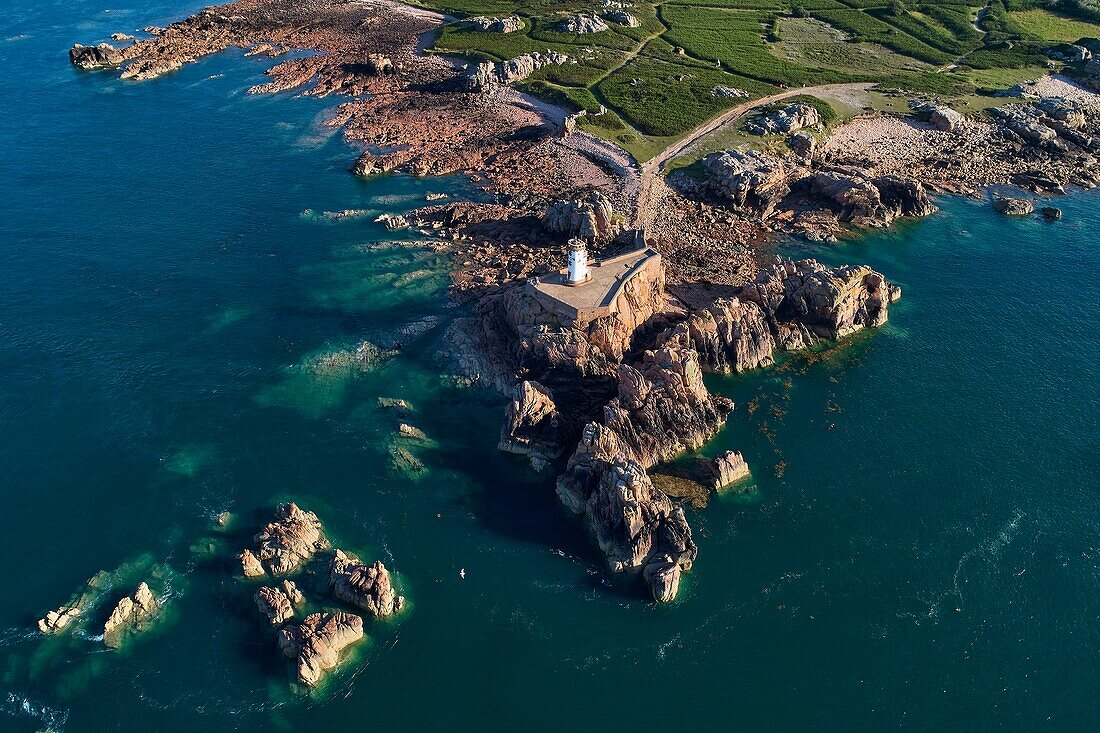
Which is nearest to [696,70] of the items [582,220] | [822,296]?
[582,220]

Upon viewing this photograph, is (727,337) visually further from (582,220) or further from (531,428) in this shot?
(582,220)

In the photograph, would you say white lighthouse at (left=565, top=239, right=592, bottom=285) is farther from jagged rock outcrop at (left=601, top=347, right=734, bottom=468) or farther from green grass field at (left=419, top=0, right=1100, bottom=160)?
green grass field at (left=419, top=0, right=1100, bottom=160)

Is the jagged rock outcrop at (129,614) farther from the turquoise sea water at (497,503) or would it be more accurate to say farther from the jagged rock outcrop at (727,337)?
the jagged rock outcrop at (727,337)

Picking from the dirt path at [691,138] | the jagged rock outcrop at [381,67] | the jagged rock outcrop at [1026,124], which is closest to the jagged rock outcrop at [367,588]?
the dirt path at [691,138]

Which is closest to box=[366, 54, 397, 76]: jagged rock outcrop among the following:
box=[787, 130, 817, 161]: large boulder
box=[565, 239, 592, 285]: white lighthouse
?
box=[787, 130, 817, 161]: large boulder

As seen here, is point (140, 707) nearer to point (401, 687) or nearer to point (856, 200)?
point (401, 687)

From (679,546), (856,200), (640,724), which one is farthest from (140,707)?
(856,200)

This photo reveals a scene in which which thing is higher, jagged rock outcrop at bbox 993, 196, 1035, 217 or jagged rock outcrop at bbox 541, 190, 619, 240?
jagged rock outcrop at bbox 541, 190, 619, 240
